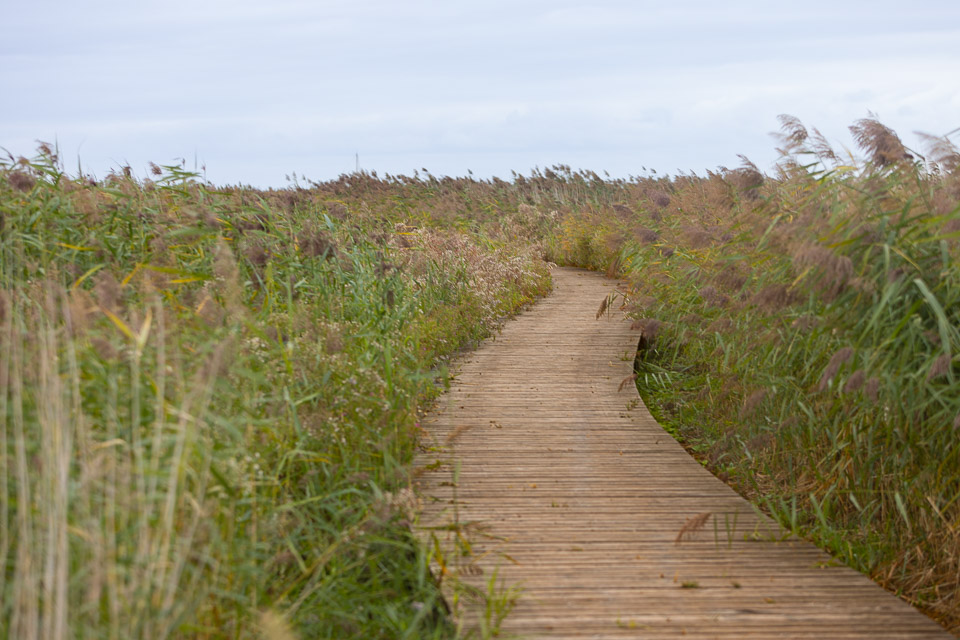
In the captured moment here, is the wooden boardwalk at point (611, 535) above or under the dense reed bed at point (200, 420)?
under

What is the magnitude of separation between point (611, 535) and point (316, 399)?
1589mm

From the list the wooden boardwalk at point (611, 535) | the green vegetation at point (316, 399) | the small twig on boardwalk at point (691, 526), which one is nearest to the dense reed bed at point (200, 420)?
the green vegetation at point (316, 399)

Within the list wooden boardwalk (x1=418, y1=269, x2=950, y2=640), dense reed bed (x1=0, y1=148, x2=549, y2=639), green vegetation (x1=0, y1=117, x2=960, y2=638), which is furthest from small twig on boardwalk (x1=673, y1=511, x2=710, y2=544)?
dense reed bed (x1=0, y1=148, x2=549, y2=639)

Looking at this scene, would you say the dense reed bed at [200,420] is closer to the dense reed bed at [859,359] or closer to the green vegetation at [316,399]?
the green vegetation at [316,399]

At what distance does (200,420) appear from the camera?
241 cm

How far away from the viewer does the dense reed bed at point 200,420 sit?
7.60ft

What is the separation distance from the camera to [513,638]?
2822mm

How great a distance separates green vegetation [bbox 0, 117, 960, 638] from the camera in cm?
243

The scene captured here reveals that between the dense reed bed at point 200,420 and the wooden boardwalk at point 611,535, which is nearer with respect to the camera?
the dense reed bed at point 200,420

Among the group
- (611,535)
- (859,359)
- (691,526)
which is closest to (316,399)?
(611,535)

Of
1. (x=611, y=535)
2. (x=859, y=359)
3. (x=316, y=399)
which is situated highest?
(x=859, y=359)

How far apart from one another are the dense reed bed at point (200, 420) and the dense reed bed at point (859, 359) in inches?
75.7

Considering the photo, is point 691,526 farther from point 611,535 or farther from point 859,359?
point 859,359

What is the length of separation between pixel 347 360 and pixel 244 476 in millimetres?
1680
